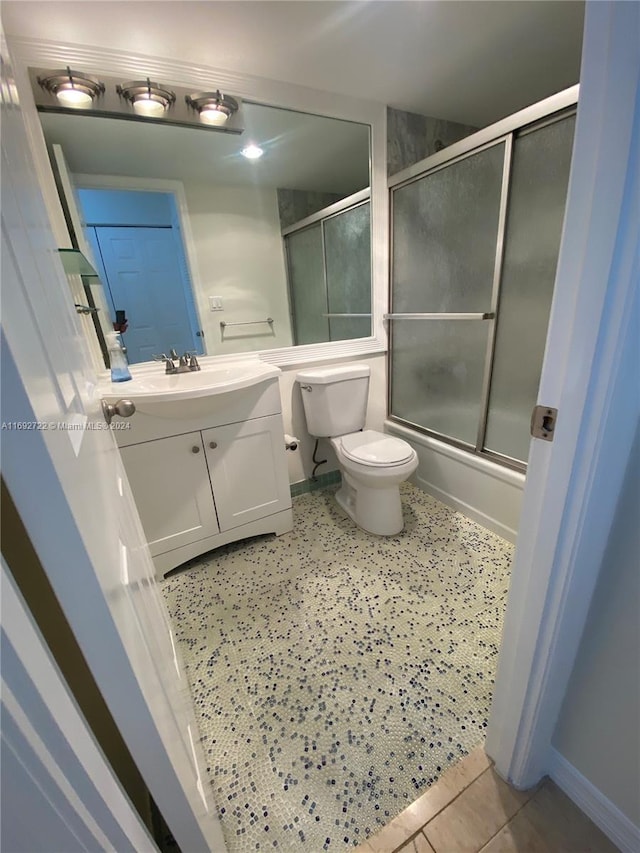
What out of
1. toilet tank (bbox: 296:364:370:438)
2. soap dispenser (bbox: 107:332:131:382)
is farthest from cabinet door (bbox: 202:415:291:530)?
soap dispenser (bbox: 107:332:131:382)

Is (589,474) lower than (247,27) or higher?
lower

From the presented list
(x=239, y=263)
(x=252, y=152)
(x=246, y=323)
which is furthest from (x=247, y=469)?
(x=252, y=152)

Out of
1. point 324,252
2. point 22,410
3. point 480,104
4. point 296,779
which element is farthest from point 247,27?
point 296,779

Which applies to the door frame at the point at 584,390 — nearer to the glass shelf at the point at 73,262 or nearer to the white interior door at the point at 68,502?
the white interior door at the point at 68,502

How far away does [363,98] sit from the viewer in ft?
5.92

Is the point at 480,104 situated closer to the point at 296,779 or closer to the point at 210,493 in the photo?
the point at 210,493

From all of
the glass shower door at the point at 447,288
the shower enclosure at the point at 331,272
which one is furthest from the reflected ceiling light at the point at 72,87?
the glass shower door at the point at 447,288

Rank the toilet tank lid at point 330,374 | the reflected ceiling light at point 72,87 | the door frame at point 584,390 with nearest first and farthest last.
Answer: the door frame at point 584,390 < the reflected ceiling light at point 72,87 < the toilet tank lid at point 330,374

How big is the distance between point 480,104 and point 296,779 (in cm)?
303

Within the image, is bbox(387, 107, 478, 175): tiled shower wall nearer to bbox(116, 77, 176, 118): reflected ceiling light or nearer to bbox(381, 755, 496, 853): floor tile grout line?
bbox(116, 77, 176, 118): reflected ceiling light

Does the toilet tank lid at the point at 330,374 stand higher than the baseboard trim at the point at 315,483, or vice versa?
the toilet tank lid at the point at 330,374

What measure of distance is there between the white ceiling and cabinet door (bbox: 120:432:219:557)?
1.48m

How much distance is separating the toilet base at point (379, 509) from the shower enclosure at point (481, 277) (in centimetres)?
52

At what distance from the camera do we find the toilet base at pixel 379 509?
5.71 feet
